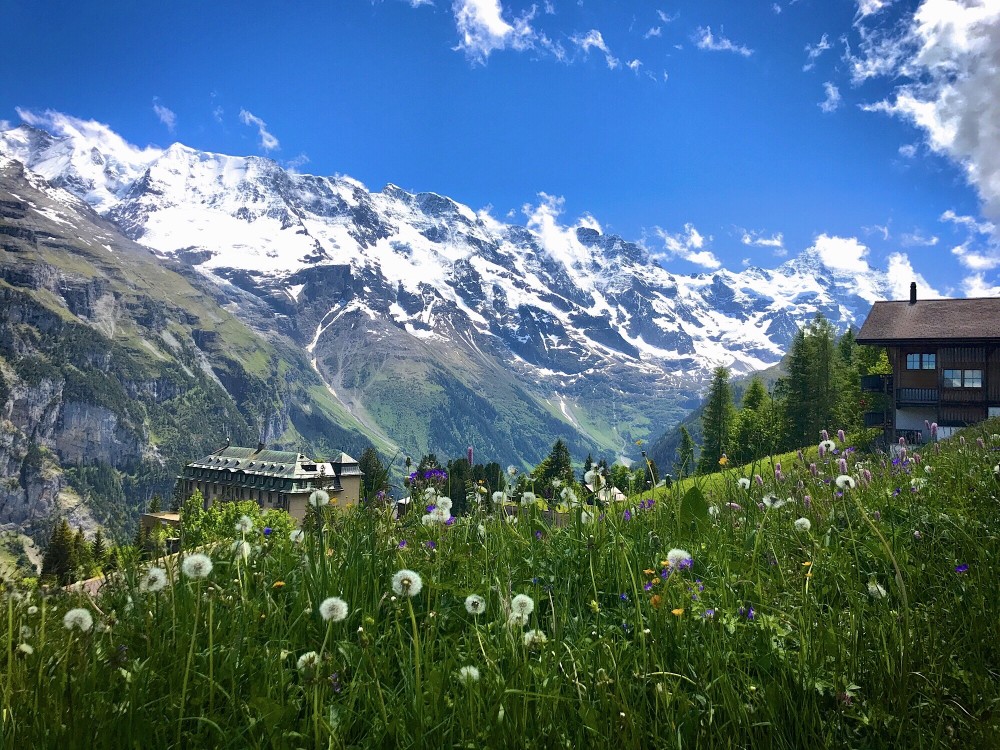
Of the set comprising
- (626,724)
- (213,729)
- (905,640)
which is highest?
(905,640)

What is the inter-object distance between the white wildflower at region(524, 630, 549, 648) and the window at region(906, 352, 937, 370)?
5905 cm

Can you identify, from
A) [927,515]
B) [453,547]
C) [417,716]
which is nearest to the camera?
[417,716]

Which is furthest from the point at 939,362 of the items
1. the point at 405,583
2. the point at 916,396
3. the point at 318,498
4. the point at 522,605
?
the point at 405,583

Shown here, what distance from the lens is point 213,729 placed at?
298cm

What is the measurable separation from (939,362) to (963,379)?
2.08 metres

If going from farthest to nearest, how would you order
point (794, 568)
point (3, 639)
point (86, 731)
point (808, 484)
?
point (808, 484)
point (794, 568)
point (3, 639)
point (86, 731)

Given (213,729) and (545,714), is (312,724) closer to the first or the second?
(213,729)

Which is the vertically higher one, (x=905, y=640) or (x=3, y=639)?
(x=905, y=640)

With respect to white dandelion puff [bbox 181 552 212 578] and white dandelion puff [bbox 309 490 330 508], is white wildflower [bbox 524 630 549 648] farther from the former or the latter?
white dandelion puff [bbox 309 490 330 508]

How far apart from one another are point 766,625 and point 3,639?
14.7 ft

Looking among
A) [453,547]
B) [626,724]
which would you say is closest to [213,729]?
[626,724]

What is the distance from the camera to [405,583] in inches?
136

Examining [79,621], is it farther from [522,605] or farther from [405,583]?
[522,605]

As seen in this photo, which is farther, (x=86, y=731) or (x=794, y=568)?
(x=794, y=568)
